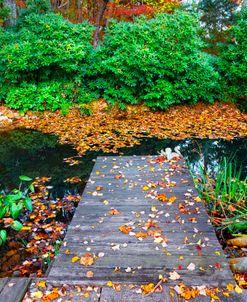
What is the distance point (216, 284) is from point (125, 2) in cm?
1772

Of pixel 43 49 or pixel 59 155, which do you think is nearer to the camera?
pixel 59 155

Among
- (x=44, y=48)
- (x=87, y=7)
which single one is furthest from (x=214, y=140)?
(x=87, y=7)

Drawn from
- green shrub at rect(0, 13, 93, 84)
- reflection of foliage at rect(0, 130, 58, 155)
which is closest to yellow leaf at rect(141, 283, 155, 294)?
reflection of foliage at rect(0, 130, 58, 155)

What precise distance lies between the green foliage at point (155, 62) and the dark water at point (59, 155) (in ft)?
8.45

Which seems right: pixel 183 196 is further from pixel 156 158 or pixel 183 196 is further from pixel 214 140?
pixel 214 140

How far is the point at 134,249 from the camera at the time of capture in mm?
2471

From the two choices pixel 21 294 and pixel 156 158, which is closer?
pixel 21 294

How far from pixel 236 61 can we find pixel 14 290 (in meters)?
9.31

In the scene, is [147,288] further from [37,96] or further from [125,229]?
[37,96]

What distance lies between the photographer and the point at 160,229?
2.75m

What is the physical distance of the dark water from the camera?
489cm

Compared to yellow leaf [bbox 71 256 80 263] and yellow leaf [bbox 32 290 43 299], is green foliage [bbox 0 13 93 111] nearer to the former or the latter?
yellow leaf [bbox 71 256 80 263]

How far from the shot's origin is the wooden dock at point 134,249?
2051mm

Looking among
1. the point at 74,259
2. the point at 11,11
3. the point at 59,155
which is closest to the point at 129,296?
the point at 74,259
